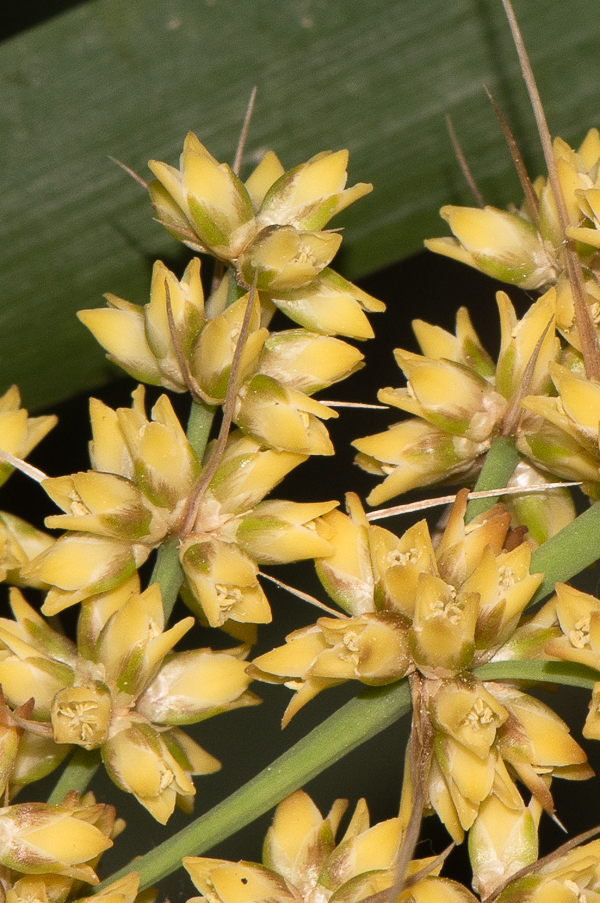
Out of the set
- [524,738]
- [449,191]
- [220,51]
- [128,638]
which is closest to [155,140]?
[220,51]

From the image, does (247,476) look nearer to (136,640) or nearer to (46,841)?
(136,640)

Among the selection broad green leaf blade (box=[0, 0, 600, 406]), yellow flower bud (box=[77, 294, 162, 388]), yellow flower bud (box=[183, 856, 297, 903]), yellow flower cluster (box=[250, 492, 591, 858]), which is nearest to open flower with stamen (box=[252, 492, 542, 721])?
yellow flower cluster (box=[250, 492, 591, 858])

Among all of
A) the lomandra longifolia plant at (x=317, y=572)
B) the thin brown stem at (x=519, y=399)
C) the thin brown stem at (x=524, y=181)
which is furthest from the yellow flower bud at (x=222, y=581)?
the thin brown stem at (x=524, y=181)

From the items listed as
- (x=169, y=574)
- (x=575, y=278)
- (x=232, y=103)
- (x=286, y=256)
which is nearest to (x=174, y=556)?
(x=169, y=574)

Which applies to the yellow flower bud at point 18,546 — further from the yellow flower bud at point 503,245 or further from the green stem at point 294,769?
the yellow flower bud at point 503,245

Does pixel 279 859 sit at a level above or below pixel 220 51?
→ below

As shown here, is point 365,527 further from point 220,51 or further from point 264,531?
point 220,51
